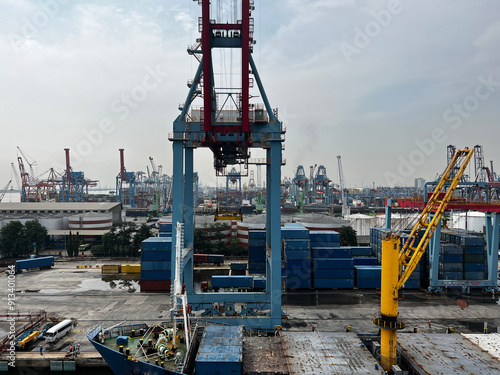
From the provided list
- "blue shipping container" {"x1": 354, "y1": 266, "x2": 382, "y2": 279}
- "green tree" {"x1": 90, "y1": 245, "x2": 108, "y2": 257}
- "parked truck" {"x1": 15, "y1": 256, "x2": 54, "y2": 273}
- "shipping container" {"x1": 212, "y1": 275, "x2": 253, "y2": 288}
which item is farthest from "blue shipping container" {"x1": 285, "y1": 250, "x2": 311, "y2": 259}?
"green tree" {"x1": 90, "y1": 245, "x2": 108, "y2": 257}

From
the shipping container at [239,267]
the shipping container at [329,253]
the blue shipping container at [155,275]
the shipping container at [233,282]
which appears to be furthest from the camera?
the shipping container at [239,267]

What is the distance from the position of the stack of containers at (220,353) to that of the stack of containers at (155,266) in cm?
1883

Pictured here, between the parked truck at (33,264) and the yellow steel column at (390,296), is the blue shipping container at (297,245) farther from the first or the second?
the parked truck at (33,264)

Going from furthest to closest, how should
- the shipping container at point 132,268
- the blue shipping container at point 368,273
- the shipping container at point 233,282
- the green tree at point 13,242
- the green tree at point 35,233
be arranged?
the green tree at point 35,233
the green tree at point 13,242
the shipping container at point 132,268
the blue shipping container at point 368,273
the shipping container at point 233,282

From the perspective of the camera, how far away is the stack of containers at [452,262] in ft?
127

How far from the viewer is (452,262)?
38.8 metres

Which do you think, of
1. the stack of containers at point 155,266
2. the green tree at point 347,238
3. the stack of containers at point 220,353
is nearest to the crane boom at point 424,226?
the stack of containers at point 220,353

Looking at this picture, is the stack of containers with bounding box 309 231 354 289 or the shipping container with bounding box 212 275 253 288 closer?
the shipping container with bounding box 212 275 253 288

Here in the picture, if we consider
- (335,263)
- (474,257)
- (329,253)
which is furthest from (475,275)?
(329,253)

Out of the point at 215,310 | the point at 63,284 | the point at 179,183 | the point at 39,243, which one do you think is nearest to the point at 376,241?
the point at 215,310

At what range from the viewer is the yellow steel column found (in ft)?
62.3

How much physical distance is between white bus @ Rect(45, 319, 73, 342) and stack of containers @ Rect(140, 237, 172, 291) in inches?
476

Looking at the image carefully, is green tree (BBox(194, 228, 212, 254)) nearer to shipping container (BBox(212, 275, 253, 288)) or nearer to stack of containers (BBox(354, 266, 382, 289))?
shipping container (BBox(212, 275, 253, 288))

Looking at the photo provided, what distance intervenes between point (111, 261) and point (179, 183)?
37.4m
